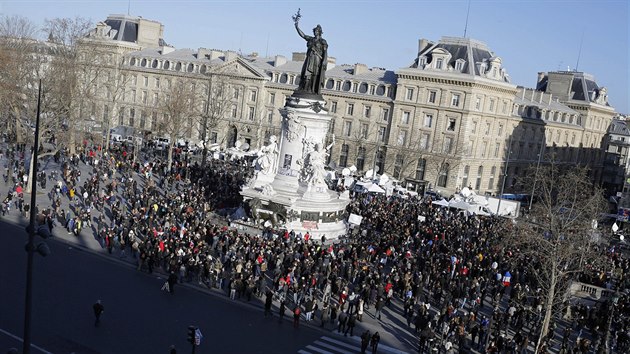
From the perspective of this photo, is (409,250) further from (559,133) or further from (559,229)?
(559,133)

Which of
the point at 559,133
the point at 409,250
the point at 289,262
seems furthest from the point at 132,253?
the point at 559,133

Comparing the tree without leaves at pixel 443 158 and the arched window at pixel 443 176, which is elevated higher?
the tree without leaves at pixel 443 158

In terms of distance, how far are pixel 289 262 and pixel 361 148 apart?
41.4m

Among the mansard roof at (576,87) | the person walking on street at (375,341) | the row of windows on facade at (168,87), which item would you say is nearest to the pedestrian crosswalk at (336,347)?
the person walking on street at (375,341)

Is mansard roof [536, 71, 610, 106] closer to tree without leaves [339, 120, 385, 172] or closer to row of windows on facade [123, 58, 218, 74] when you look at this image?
tree without leaves [339, 120, 385, 172]

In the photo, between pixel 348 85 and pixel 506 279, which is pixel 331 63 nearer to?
pixel 348 85

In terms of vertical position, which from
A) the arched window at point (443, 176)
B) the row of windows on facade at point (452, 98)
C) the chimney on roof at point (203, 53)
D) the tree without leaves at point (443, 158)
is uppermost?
the chimney on roof at point (203, 53)

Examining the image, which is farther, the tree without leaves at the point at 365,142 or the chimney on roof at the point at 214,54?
the chimney on roof at the point at 214,54

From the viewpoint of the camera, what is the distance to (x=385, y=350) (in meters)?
19.8

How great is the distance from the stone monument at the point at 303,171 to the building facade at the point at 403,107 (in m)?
20.4

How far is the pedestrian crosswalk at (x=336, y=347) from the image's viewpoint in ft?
62.6

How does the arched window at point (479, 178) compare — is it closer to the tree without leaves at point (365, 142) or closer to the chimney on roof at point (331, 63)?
the tree without leaves at point (365, 142)

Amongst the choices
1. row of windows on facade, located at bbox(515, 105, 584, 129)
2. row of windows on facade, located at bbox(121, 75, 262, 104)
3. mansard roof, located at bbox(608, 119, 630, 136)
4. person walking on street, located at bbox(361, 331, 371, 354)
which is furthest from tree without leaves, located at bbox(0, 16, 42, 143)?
mansard roof, located at bbox(608, 119, 630, 136)

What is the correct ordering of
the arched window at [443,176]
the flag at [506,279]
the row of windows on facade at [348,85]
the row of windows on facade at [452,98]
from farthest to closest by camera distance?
the row of windows on facade at [348,85] → the row of windows on facade at [452,98] → the arched window at [443,176] → the flag at [506,279]
